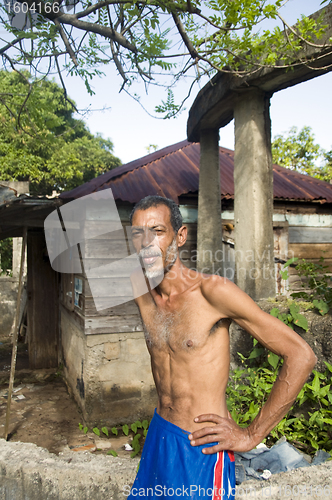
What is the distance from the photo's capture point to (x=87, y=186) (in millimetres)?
6043

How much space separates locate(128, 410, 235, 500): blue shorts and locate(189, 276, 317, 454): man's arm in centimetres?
8

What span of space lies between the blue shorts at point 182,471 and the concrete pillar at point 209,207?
3676 mm

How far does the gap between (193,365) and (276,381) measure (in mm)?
385

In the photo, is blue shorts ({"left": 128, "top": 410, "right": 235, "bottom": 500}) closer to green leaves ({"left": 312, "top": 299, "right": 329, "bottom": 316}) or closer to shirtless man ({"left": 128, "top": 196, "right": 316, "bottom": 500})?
shirtless man ({"left": 128, "top": 196, "right": 316, "bottom": 500})

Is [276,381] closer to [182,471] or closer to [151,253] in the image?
[182,471]

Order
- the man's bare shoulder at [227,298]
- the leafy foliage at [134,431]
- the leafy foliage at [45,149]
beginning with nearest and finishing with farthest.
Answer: the man's bare shoulder at [227,298], the leafy foliage at [134,431], the leafy foliage at [45,149]

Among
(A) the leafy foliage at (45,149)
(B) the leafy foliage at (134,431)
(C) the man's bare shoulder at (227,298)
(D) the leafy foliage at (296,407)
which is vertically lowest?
(B) the leafy foliage at (134,431)

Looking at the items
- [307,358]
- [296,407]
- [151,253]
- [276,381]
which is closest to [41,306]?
[296,407]

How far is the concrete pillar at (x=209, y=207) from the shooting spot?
5.24 metres

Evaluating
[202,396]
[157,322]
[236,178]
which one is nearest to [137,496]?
[202,396]

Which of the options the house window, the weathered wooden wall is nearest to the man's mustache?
the house window

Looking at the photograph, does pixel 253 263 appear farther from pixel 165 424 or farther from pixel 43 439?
pixel 43 439

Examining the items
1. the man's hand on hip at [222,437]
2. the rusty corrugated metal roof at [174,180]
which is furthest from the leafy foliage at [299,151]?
the man's hand on hip at [222,437]

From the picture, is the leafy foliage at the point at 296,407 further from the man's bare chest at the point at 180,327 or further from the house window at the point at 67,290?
the house window at the point at 67,290
